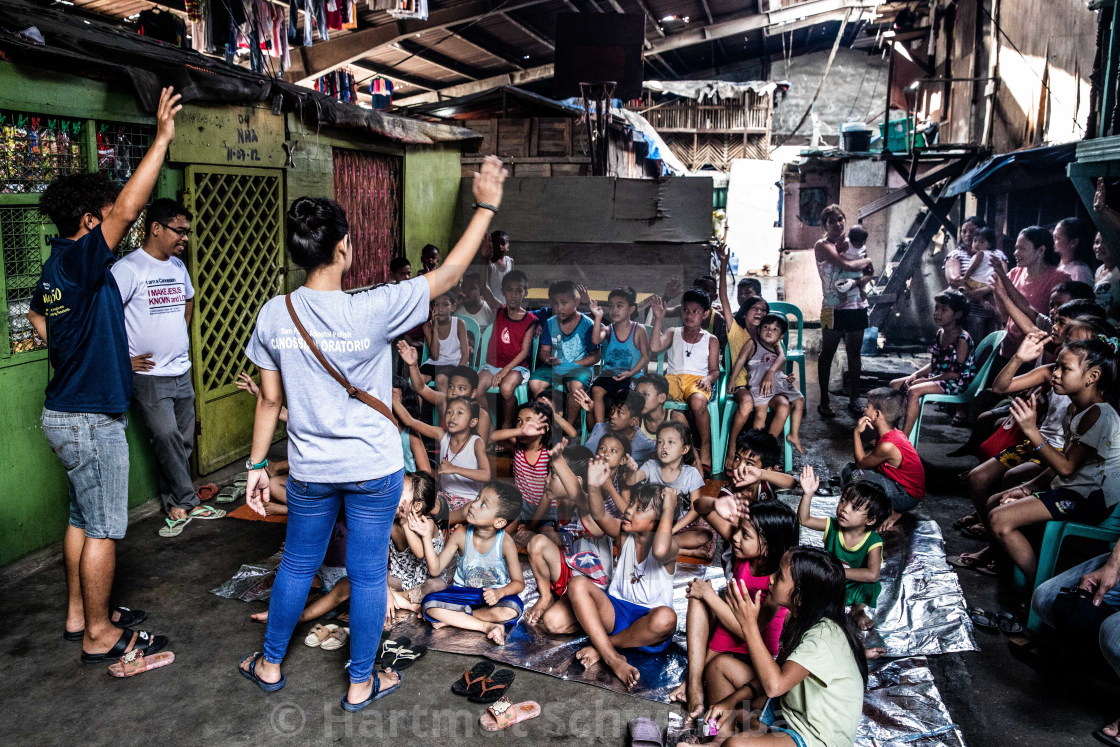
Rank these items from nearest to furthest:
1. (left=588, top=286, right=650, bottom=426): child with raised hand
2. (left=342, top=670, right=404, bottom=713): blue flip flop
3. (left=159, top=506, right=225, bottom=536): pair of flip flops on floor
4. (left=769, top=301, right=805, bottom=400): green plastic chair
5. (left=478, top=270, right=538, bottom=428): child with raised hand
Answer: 1. (left=342, top=670, right=404, bottom=713): blue flip flop
2. (left=159, top=506, right=225, bottom=536): pair of flip flops on floor
3. (left=588, top=286, right=650, bottom=426): child with raised hand
4. (left=478, top=270, right=538, bottom=428): child with raised hand
5. (left=769, top=301, right=805, bottom=400): green plastic chair

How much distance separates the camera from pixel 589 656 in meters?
3.55

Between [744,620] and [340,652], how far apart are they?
187 cm

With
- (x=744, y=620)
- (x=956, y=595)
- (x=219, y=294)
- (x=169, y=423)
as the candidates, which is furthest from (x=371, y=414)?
(x=219, y=294)

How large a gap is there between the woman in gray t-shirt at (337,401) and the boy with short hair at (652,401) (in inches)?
110

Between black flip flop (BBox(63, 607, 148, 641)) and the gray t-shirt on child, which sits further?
black flip flop (BBox(63, 607, 148, 641))

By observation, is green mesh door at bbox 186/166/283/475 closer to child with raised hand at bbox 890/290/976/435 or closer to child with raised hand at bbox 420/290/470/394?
child with raised hand at bbox 420/290/470/394

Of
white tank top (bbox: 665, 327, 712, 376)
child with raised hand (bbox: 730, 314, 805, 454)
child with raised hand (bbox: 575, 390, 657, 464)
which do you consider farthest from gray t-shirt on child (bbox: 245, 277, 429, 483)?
child with raised hand (bbox: 730, 314, 805, 454)

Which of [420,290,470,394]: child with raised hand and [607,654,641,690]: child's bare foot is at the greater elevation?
[420,290,470,394]: child with raised hand

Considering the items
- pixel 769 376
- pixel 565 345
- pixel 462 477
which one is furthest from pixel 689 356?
pixel 462 477

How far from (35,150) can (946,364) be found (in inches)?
244

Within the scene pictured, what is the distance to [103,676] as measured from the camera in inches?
136

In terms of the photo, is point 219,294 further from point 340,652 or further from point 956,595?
point 956,595

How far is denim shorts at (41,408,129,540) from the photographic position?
3.31 m

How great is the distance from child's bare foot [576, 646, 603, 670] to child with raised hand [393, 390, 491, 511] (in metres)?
1.27
